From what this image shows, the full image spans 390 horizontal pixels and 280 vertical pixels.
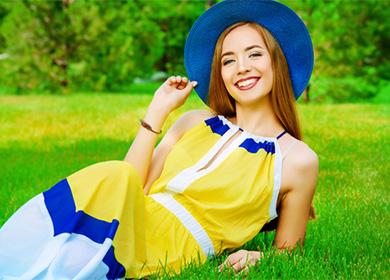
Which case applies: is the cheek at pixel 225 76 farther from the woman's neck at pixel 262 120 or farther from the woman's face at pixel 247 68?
the woman's neck at pixel 262 120

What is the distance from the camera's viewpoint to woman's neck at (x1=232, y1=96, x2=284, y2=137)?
3.03 meters

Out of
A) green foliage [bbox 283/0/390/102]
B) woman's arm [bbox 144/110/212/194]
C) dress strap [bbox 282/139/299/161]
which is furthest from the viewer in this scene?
green foliage [bbox 283/0/390/102]

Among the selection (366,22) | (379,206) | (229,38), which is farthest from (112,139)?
(366,22)

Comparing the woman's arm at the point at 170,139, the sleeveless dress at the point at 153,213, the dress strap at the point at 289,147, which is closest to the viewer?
the sleeveless dress at the point at 153,213

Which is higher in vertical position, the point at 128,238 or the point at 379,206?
the point at 128,238

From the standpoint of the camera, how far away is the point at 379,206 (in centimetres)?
423

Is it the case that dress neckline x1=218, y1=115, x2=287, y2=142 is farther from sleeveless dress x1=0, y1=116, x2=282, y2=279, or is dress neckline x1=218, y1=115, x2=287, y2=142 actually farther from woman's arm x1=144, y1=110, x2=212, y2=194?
woman's arm x1=144, y1=110, x2=212, y2=194

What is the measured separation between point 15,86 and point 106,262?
516 inches

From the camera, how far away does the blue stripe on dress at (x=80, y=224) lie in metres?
2.49

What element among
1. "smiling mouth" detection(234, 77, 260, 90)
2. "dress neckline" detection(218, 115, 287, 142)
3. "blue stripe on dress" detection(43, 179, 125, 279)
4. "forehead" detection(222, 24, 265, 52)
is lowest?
"blue stripe on dress" detection(43, 179, 125, 279)

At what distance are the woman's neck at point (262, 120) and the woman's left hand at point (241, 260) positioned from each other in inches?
19.3

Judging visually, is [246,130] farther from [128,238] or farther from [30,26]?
[30,26]

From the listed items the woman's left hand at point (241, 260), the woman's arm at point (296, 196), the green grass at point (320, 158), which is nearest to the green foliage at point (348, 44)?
the green grass at point (320, 158)

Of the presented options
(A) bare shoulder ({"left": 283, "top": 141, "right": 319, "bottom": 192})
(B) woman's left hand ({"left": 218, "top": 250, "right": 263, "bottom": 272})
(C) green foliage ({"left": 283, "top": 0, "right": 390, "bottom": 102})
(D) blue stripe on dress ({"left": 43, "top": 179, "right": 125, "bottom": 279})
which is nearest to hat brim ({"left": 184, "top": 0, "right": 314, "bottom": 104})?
(A) bare shoulder ({"left": 283, "top": 141, "right": 319, "bottom": 192})
